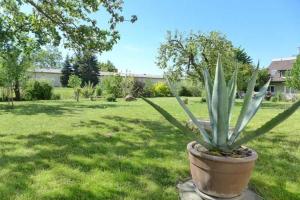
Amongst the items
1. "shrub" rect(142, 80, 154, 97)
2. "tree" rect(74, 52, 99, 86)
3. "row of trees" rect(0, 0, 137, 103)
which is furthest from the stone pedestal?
"tree" rect(74, 52, 99, 86)

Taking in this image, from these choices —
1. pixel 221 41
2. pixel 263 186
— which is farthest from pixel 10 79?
pixel 221 41

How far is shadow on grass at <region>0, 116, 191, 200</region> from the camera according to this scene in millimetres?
3455

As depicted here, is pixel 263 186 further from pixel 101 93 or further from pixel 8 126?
pixel 101 93

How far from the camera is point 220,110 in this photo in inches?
123

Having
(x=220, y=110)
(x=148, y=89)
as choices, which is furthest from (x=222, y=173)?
(x=148, y=89)

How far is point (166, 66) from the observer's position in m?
24.4

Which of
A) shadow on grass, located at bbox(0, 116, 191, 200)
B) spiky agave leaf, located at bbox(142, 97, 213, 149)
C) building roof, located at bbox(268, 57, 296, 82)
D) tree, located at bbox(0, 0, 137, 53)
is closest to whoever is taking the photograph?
spiky agave leaf, located at bbox(142, 97, 213, 149)

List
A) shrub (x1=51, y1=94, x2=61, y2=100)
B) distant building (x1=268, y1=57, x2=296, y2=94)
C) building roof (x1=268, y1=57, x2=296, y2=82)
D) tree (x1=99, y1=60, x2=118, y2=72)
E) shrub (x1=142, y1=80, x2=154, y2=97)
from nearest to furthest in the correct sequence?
shrub (x1=51, y1=94, x2=61, y2=100)
shrub (x1=142, y1=80, x2=154, y2=97)
distant building (x1=268, y1=57, x2=296, y2=94)
building roof (x1=268, y1=57, x2=296, y2=82)
tree (x1=99, y1=60, x2=118, y2=72)

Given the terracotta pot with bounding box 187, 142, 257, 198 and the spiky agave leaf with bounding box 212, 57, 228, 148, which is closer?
the terracotta pot with bounding box 187, 142, 257, 198

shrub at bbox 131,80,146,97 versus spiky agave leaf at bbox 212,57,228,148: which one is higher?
shrub at bbox 131,80,146,97

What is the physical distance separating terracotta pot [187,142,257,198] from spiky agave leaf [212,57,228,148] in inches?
11.1

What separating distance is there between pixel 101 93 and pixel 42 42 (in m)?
17.8

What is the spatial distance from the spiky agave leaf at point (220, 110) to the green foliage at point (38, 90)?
21688 millimetres

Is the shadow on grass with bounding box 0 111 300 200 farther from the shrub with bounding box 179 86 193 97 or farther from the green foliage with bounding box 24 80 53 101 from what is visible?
the shrub with bounding box 179 86 193 97
